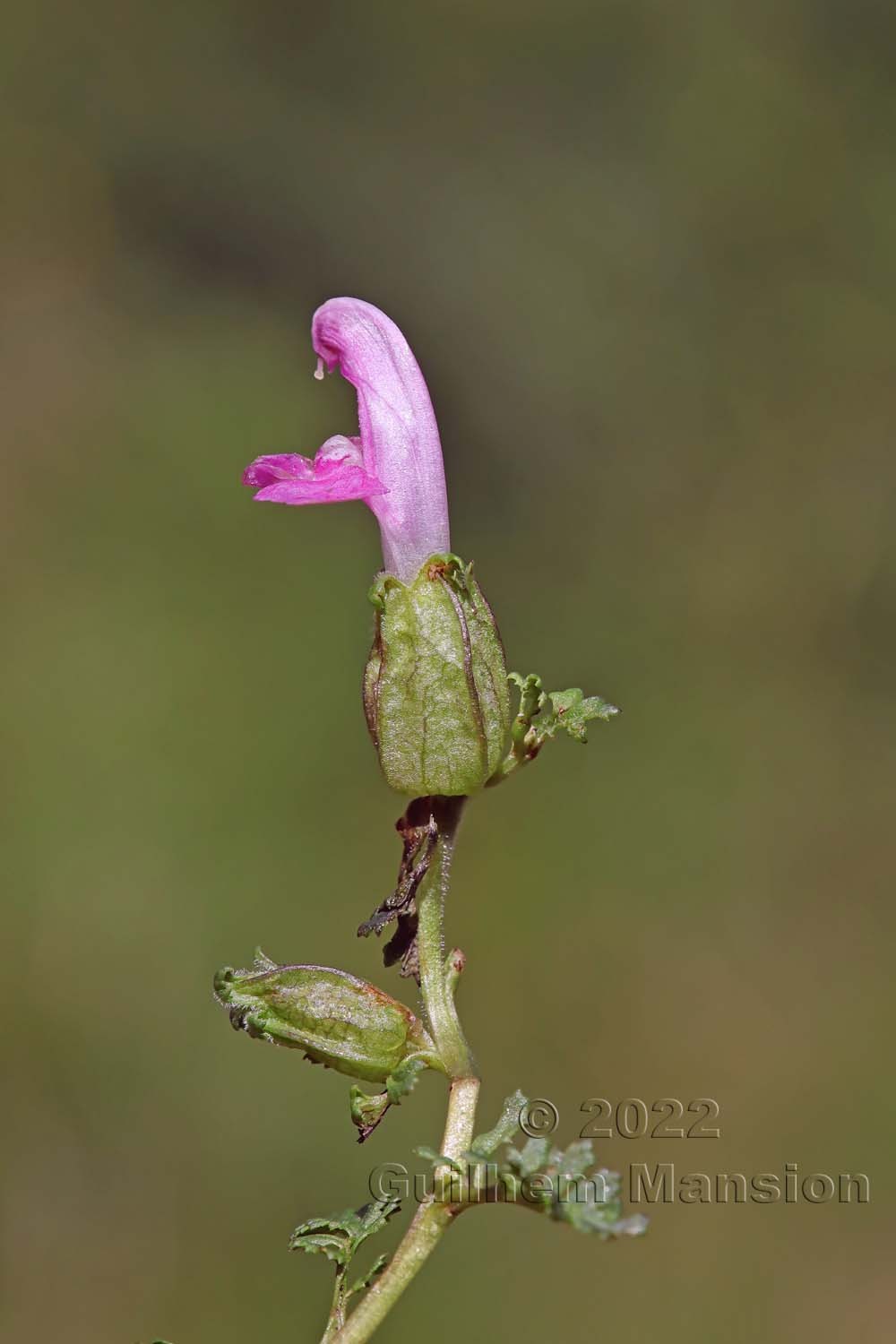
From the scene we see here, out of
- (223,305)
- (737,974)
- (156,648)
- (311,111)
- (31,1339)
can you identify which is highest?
(311,111)

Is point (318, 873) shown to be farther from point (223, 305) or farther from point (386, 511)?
point (386, 511)

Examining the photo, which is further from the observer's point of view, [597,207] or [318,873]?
[597,207]

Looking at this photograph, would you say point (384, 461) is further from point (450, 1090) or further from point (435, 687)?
point (450, 1090)

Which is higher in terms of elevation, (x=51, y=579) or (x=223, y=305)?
(x=223, y=305)

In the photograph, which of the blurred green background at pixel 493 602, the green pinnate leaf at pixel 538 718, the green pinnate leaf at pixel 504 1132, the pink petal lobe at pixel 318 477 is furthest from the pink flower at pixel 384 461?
the blurred green background at pixel 493 602

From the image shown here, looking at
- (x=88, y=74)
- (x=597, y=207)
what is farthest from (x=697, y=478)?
(x=88, y=74)

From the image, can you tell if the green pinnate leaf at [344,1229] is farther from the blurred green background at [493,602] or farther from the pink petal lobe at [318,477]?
the blurred green background at [493,602]

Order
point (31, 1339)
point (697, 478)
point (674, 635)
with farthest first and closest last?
point (697, 478)
point (674, 635)
point (31, 1339)

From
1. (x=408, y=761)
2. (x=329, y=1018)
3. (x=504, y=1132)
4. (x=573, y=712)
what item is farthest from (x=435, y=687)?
(x=504, y=1132)

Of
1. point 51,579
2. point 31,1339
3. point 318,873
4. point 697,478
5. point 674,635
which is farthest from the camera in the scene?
point 697,478
